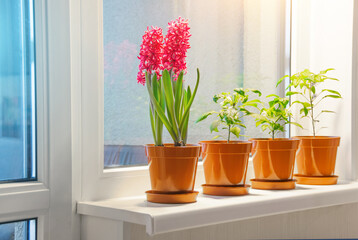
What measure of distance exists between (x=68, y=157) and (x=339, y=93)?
1019mm

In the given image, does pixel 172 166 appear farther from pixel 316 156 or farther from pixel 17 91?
pixel 316 156

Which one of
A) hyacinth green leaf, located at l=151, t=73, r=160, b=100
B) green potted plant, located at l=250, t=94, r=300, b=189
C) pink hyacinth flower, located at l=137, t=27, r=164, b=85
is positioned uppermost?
pink hyacinth flower, located at l=137, t=27, r=164, b=85

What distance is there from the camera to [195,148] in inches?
50.2

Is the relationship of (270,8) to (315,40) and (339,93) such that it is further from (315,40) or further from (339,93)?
(339,93)

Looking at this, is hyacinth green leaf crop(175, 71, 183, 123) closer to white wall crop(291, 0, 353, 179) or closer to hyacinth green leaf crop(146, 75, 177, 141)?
hyacinth green leaf crop(146, 75, 177, 141)

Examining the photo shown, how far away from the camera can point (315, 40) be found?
1.86 m

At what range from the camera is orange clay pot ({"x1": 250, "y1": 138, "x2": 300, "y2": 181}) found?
1517 mm

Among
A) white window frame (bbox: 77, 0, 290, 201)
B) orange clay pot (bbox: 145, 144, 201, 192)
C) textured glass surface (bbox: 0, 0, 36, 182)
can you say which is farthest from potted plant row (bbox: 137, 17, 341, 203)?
textured glass surface (bbox: 0, 0, 36, 182)

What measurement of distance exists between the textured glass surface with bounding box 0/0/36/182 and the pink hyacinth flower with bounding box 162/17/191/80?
0.34 meters

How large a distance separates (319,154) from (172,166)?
626 mm

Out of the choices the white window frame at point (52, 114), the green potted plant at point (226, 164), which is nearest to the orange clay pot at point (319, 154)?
A: the green potted plant at point (226, 164)

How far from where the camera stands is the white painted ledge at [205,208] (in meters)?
1.14

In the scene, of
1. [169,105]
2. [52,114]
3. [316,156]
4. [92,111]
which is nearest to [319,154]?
[316,156]

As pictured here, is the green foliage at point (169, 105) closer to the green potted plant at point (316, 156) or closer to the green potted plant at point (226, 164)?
the green potted plant at point (226, 164)
